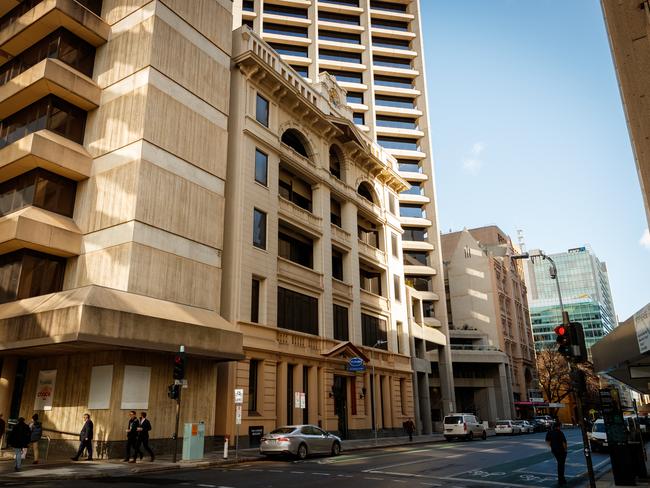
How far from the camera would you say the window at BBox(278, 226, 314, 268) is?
3388cm

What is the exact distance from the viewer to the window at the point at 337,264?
130 ft

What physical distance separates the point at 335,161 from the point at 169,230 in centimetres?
2007

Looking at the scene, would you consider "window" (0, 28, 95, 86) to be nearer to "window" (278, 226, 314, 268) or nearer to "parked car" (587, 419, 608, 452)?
"window" (278, 226, 314, 268)

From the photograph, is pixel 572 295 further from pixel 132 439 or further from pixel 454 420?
pixel 132 439

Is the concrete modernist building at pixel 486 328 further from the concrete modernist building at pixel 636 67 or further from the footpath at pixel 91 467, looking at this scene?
the concrete modernist building at pixel 636 67

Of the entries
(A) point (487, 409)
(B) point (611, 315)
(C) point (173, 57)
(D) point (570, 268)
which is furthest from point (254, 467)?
(B) point (611, 315)

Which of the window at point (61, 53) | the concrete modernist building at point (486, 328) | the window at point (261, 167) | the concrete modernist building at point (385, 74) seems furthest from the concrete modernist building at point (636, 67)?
the concrete modernist building at point (486, 328)

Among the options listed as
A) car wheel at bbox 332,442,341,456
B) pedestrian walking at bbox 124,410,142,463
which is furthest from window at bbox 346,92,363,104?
pedestrian walking at bbox 124,410,142,463

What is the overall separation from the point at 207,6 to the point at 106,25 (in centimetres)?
586

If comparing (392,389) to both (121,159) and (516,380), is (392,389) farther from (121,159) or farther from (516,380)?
(516,380)

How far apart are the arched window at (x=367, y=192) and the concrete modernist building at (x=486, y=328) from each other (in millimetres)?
30746

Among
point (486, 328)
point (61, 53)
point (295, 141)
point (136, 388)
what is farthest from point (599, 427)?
point (486, 328)

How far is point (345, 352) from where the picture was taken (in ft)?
112

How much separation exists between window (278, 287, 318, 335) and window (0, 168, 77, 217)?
1239cm
